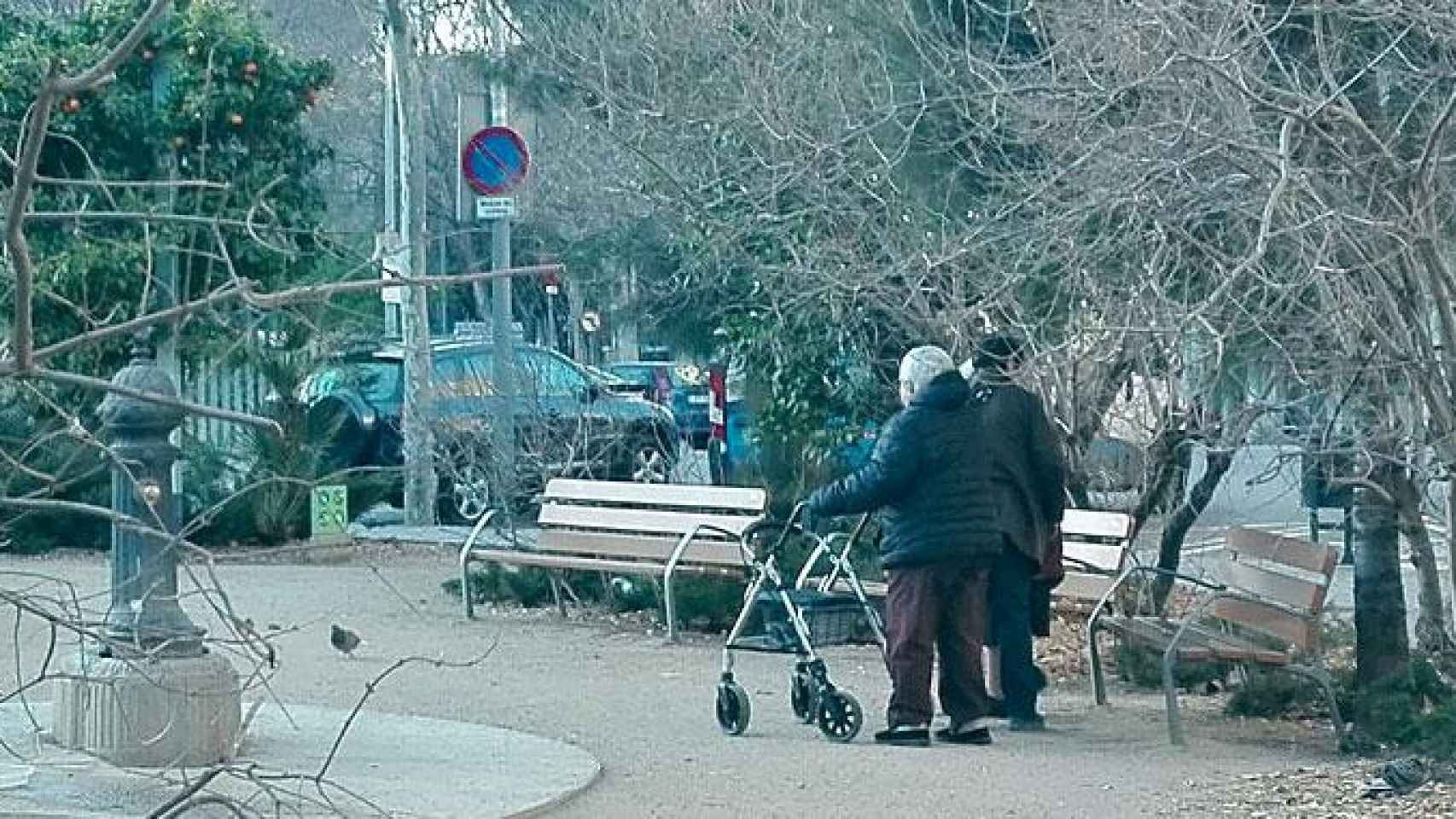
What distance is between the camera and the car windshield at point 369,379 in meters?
20.8

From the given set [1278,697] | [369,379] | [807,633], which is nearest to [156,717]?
[807,633]

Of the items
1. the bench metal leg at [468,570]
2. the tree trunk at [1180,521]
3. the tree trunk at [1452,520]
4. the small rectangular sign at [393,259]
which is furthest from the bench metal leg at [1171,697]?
the bench metal leg at [468,570]

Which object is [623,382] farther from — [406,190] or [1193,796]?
[1193,796]

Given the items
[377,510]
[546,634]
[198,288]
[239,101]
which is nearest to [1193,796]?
[546,634]

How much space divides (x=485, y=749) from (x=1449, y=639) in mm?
4492

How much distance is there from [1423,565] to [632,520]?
15.2ft

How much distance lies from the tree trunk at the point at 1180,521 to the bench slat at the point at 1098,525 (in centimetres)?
82

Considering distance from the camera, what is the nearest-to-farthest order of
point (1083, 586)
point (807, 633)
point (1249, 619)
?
point (807, 633), point (1249, 619), point (1083, 586)

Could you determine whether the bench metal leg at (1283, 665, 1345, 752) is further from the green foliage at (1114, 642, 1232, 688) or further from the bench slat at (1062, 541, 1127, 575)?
the bench slat at (1062, 541, 1127, 575)

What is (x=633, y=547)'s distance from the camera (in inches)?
559

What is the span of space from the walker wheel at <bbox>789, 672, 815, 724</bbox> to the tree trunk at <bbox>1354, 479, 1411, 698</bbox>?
2534mm

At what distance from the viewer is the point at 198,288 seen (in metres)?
15.7

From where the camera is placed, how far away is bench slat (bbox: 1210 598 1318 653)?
10547 millimetres

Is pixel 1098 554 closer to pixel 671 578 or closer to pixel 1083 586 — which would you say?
pixel 1083 586
